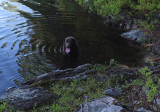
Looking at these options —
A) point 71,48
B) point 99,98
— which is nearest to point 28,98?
point 99,98

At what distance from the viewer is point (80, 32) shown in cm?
1580

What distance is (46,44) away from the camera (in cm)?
1244

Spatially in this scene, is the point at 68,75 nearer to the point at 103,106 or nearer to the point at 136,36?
the point at 103,106

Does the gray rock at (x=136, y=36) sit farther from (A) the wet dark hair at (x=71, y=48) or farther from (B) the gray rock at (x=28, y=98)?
(B) the gray rock at (x=28, y=98)

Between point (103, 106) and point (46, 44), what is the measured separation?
8.84m

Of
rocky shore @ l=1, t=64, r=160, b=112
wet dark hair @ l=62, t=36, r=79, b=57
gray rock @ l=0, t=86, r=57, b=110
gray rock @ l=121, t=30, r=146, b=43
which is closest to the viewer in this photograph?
rocky shore @ l=1, t=64, r=160, b=112

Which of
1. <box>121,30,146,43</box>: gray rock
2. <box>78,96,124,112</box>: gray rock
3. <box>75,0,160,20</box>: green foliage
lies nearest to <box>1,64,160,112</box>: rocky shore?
<box>78,96,124,112</box>: gray rock

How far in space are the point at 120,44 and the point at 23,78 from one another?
7.61 meters

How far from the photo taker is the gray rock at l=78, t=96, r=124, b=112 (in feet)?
12.9

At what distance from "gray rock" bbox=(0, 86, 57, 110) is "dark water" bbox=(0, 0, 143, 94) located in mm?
1815

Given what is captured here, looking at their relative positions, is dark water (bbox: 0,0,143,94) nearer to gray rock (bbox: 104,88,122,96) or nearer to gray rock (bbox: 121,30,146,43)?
gray rock (bbox: 121,30,146,43)

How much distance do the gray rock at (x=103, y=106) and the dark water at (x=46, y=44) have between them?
4.38 metres

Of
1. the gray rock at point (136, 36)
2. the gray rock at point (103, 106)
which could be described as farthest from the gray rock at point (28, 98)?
the gray rock at point (136, 36)

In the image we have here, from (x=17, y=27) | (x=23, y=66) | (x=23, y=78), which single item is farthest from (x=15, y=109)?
(x=17, y=27)
